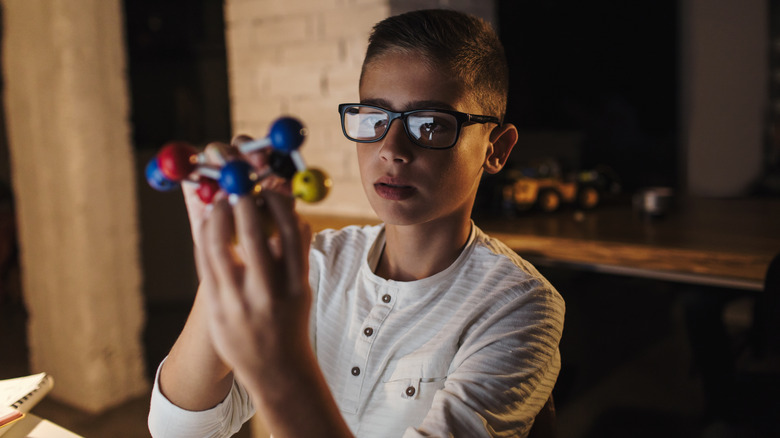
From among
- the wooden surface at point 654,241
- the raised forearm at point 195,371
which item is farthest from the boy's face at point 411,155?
the wooden surface at point 654,241

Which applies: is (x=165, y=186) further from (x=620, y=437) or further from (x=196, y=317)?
(x=620, y=437)

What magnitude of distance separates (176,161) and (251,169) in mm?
75

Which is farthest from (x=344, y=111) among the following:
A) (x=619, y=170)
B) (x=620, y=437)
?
(x=619, y=170)

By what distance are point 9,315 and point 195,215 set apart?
435 cm

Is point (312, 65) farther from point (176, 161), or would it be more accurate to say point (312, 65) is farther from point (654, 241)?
point (176, 161)

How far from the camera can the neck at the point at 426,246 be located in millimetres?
1081

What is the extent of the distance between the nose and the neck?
0.18 meters

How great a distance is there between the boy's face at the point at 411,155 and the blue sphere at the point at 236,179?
0.41m

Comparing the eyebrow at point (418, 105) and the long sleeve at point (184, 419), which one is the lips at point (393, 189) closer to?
the eyebrow at point (418, 105)

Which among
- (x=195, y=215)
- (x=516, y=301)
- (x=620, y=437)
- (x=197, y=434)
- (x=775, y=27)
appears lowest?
(x=620, y=437)

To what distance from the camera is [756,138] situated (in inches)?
147

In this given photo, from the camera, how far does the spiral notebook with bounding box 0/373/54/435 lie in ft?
3.02

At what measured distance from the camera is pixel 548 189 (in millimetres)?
2385

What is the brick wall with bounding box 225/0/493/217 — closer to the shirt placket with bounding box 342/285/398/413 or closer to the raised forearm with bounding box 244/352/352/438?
the shirt placket with bounding box 342/285/398/413
